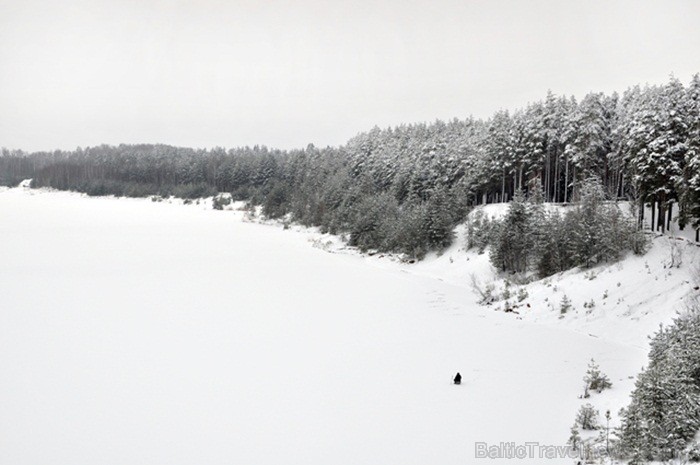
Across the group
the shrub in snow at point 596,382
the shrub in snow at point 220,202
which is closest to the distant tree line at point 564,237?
the shrub in snow at point 596,382

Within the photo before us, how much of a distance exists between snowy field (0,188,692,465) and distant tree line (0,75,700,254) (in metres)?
10.2

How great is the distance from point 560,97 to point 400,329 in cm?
4752

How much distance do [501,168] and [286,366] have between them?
162 feet

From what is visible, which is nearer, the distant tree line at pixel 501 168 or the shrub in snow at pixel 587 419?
the shrub in snow at pixel 587 419

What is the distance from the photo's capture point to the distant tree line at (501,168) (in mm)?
34438

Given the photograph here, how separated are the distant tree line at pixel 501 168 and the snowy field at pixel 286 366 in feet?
33.4

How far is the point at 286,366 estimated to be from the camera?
739 inches

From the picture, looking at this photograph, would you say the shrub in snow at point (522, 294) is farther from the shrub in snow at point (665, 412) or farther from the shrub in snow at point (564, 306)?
the shrub in snow at point (665, 412)

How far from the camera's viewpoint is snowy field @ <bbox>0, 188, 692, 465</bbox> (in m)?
12.8

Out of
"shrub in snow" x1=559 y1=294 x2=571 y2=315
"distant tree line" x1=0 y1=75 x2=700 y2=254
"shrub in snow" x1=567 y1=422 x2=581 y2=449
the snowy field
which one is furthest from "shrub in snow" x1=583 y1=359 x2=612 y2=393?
"distant tree line" x1=0 y1=75 x2=700 y2=254

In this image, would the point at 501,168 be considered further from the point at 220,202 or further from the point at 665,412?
the point at 220,202

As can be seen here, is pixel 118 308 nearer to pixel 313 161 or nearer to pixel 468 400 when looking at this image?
pixel 468 400

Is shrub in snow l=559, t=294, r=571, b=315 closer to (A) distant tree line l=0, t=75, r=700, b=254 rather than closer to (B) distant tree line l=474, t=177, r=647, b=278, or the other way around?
(B) distant tree line l=474, t=177, r=647, b=278

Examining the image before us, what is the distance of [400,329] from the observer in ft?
82.9
